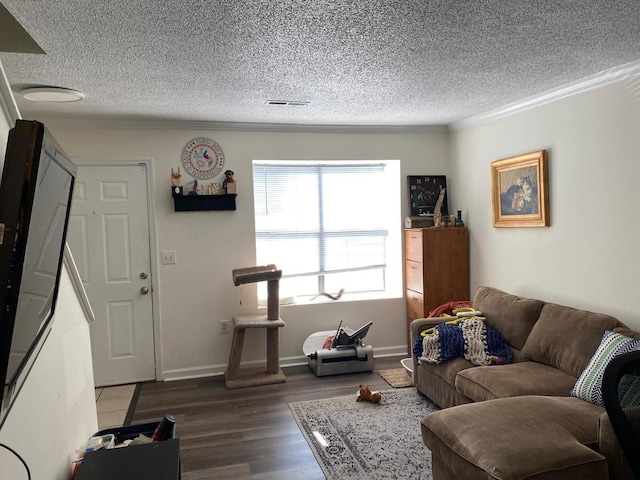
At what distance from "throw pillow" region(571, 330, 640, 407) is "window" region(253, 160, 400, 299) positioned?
2.56 meters

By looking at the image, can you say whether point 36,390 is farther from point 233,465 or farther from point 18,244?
point 233,465

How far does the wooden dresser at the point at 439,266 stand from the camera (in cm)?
461

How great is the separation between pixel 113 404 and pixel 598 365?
137 inches

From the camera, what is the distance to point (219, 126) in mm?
4453

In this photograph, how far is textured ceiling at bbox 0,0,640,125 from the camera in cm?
204

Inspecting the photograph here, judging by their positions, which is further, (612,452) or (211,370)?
(211,370)

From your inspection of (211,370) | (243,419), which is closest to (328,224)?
(211,370)

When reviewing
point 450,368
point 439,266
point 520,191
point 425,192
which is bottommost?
point 450,368

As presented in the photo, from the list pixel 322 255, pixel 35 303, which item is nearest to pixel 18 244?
pixel 35 303

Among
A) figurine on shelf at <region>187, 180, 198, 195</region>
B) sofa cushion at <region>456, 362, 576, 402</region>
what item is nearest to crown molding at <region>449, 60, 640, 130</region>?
sofa cushion at <region>456, 362, 576, 402</region>

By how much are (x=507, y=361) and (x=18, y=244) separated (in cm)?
328

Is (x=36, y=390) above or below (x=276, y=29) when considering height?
below

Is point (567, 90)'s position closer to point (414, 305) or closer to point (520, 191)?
point (520, 191)

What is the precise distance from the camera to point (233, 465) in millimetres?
2850
